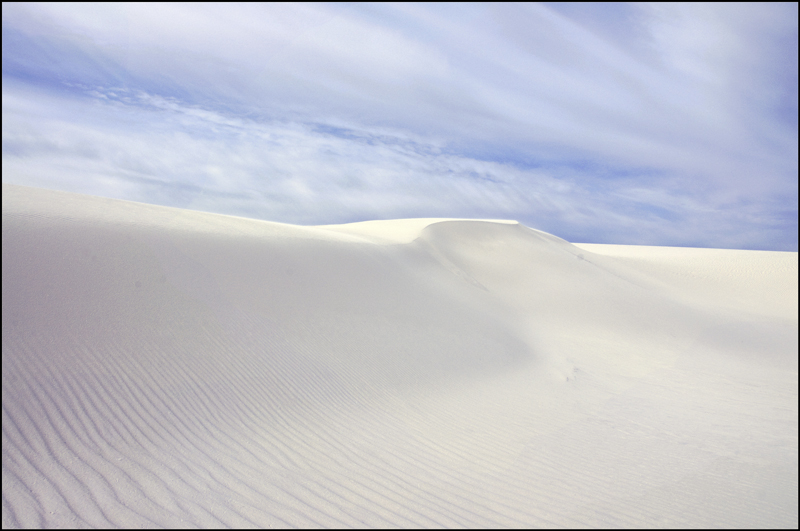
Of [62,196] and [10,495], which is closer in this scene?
[10,495]

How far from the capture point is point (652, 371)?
10820 mm

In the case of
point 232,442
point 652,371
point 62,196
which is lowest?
point 652,371

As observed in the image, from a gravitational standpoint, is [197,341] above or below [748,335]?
above

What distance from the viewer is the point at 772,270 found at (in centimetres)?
2158

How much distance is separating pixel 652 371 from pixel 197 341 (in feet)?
32.7

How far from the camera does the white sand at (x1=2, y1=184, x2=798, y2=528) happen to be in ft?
14.7

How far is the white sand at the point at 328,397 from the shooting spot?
14.7 feet

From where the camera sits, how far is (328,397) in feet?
23.2

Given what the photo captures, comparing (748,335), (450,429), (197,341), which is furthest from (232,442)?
(748,335)

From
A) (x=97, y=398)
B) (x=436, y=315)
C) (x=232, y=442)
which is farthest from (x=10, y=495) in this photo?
(x=436, y=315)

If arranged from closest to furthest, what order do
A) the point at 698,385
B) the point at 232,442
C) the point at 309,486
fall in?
the point at 309,486, the point at 232,442, the point at 698,385

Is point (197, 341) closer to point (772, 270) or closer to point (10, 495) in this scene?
point (10, 495)

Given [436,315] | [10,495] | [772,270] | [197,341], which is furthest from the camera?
[772,270]

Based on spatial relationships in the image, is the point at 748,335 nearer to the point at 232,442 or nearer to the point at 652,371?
the point at 652,371
